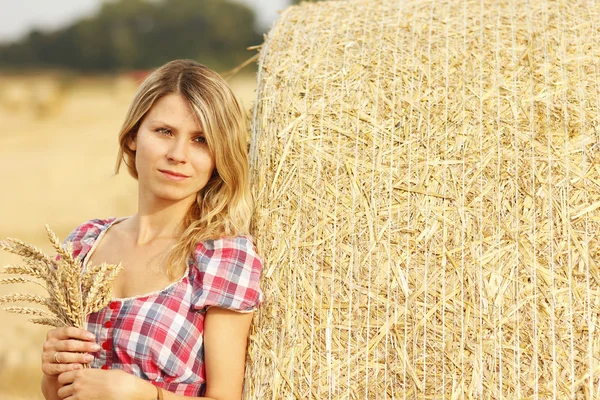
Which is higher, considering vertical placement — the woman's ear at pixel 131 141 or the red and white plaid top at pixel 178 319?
the woman's ear at pixel 131 141

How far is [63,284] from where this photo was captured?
2158mm

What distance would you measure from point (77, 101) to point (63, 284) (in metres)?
13.4

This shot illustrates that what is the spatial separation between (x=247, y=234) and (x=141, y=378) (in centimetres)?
56

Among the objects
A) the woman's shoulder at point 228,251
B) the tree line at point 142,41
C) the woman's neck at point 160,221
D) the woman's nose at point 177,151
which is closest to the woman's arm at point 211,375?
the woman's shoulder at point 228,251

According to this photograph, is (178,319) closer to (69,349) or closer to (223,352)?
(223,352)

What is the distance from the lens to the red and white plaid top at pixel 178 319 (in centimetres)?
218

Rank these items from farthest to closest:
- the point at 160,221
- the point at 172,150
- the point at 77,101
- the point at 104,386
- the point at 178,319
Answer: the point at 77,101
the point at 160,221
the point at 172,150
the point at 178,319
the point at 104,386

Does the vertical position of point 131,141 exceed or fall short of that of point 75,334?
it exceeds it

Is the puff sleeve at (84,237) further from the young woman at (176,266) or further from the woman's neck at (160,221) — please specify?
the woman's neck at (160,221)

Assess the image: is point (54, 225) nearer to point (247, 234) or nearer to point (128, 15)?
point (247, 234)

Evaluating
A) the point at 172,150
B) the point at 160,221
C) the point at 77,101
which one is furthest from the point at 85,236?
the point at 77,101

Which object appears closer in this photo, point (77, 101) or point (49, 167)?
point (49, 167)

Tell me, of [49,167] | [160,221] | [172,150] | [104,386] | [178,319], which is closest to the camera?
[104,386]

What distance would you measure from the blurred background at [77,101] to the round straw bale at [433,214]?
796 mm
